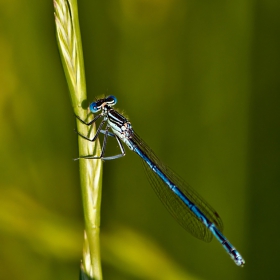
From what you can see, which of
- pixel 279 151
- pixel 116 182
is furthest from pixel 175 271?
pixel 279 151

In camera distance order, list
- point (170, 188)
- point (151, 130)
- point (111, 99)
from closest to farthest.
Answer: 1. point (111, 99)
2. point (151, 130)
3. point (170, 188)

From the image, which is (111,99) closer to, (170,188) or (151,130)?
(151,130)

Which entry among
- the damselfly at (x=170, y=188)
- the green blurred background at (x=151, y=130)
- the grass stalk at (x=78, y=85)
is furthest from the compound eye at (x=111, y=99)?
the grass stalk at (x=78, y=85)

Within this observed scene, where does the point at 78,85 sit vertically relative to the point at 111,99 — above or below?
below

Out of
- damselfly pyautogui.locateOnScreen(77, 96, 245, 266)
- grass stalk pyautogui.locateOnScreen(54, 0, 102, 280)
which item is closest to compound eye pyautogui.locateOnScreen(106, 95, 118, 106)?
damselfly pyautogui.locateOnScreen(77, 96, 245, 266)

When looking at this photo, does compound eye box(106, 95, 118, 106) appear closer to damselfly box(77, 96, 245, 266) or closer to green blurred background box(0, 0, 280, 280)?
damselfly box(77, 96, 245, 266)

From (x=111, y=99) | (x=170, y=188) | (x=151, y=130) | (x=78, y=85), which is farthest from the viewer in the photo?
(x=170, y=188)

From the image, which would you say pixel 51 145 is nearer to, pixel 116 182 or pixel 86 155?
pixel 116 182

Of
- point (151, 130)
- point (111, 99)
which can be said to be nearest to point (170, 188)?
point (151, 130)
